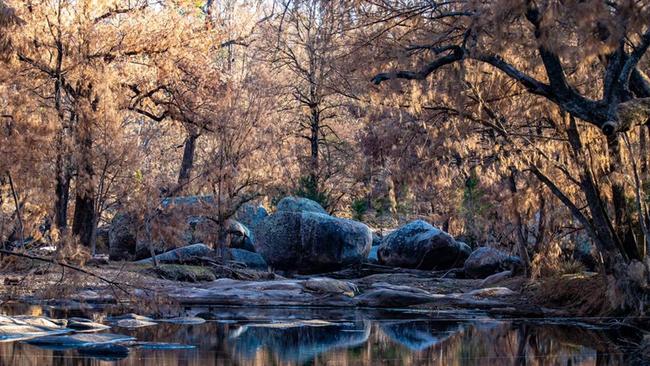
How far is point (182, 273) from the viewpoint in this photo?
867 inches

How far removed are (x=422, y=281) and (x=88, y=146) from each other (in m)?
9.26

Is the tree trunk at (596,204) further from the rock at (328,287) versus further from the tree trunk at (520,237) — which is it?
the rock at (328,287)

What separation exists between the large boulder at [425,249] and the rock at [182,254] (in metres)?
5.93

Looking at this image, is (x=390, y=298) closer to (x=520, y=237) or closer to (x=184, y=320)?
(x=520, y=237)

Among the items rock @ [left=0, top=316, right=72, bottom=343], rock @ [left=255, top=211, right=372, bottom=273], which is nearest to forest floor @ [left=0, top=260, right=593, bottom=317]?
rock @ [left=0, top=316, right=72, bottom=343]

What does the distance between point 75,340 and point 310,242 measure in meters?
16.2

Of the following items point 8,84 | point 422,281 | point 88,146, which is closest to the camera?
point 8,84

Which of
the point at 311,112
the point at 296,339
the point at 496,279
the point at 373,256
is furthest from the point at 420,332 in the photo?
the point at 311,112

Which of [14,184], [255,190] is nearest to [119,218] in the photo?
[255,190]

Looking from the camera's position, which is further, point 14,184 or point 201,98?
point 201,98

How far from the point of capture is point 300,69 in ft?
118

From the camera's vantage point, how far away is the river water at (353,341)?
1059cm

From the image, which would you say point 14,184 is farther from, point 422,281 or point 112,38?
point 422,281

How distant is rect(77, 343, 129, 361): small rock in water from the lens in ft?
34.6
